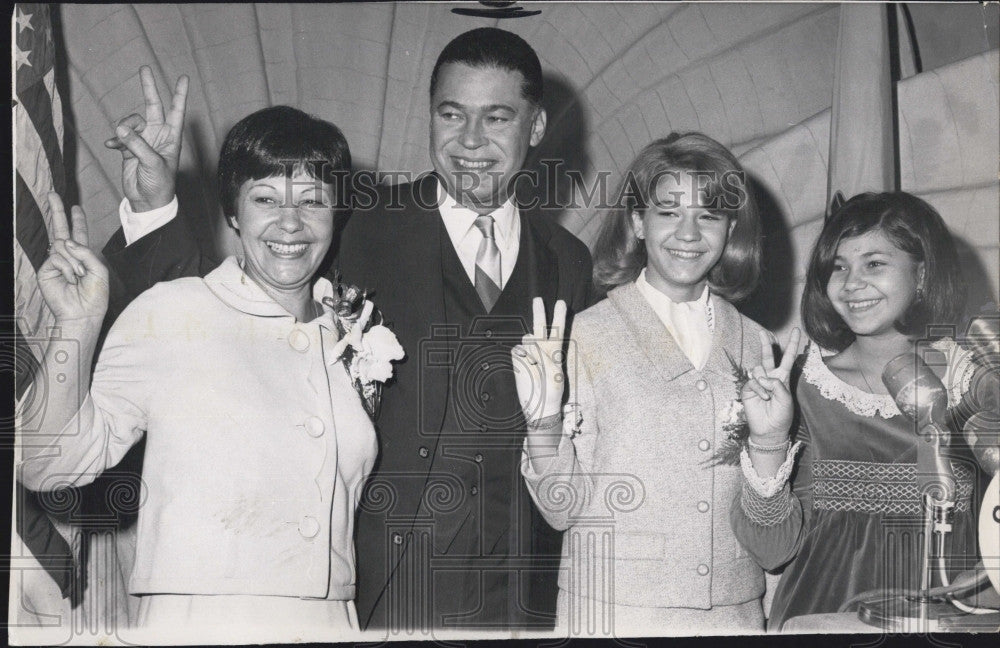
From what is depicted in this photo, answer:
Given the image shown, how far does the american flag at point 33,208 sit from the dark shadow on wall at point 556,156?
4.66ft

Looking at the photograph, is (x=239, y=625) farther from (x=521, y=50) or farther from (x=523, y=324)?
(x=521, y=50)

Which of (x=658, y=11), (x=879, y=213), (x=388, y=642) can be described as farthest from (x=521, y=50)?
(x=388, y=642)

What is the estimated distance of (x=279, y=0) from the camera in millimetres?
3404

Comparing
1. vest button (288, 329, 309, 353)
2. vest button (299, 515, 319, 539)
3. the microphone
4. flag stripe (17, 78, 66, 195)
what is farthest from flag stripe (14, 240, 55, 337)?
the microphone

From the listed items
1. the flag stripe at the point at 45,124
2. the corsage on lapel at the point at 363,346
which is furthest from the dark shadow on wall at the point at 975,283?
the flag stripe at the point at 45,124

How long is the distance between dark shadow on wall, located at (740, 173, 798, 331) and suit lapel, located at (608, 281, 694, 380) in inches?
11.1

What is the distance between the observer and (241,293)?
10.7 ft

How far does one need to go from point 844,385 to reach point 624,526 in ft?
2.68

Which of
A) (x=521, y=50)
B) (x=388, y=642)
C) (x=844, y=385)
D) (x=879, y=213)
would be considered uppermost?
(x=521, y=50)

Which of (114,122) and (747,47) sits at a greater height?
(747,47)

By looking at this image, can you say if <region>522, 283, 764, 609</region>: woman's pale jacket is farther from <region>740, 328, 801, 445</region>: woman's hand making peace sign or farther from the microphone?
the microphone

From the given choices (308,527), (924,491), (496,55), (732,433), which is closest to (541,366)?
(732,433)

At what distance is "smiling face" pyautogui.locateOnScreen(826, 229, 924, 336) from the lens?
3.42 m

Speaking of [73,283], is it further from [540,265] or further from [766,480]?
[766,480]
